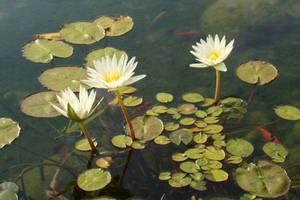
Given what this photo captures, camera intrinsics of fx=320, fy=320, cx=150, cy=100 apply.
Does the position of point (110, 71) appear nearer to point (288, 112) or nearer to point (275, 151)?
point (275, 151)

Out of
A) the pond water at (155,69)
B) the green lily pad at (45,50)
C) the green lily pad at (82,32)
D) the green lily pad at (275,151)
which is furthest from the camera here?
the green lily pad at (82,32)

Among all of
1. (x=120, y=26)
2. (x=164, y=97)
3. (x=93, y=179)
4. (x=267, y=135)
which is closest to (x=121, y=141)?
(x=93, y=179)

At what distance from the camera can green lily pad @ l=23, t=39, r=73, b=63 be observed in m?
3.38

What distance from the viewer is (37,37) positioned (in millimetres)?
3707

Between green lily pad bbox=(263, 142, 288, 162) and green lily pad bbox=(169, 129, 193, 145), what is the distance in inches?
22.1

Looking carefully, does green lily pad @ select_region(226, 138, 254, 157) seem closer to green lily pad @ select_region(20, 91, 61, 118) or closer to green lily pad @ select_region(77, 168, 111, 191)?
green lily pad @ select_region(77, 168, 111, 191)

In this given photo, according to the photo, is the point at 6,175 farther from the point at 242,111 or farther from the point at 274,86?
the point at 274,86

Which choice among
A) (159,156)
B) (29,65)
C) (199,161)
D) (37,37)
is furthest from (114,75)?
(37,37)

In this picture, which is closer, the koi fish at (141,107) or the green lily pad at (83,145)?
the green lily pad at (83,145)

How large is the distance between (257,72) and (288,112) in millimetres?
513

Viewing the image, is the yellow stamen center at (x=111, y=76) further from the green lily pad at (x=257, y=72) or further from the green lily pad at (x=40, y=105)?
the green lily pad at (x=257, y=72)

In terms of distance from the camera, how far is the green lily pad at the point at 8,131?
2.61 m

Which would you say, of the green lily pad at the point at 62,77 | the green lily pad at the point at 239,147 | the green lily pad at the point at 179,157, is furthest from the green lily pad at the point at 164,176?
the green lily pad at the point at 62,77

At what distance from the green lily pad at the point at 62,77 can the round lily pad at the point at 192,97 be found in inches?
38.9
